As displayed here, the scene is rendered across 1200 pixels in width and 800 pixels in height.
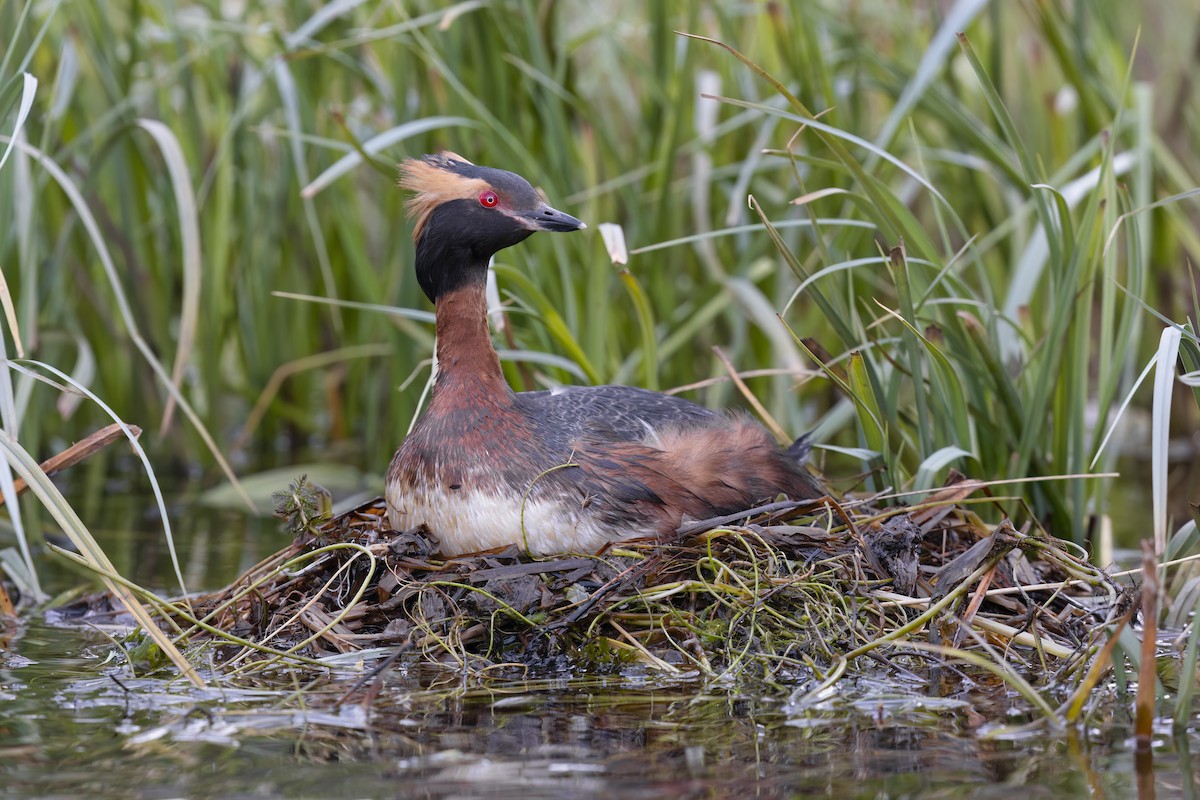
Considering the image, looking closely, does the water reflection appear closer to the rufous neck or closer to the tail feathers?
the rufous neck

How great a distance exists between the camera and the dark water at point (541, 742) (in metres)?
3.21

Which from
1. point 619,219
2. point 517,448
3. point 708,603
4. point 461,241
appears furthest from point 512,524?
point 619,219

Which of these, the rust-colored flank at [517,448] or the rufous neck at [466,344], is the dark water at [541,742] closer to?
the rust-colored flank at [517,448]

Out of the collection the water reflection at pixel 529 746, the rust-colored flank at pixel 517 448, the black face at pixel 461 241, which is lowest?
the water reflection at pixel 529 746

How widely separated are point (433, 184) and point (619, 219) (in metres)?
2.47

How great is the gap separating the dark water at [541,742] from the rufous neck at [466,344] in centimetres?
111

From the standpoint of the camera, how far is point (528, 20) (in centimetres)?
642

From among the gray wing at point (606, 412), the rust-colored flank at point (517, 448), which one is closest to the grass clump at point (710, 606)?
the rust-colored flank at point (517, 448)

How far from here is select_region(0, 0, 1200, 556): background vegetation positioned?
17.3ft

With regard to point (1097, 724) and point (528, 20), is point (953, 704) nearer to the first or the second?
point (1097, 724)

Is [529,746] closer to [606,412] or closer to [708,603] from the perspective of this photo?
[708,603]

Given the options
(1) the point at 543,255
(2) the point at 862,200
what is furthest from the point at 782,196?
(2) the point at 862,200

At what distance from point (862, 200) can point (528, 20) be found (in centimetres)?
207

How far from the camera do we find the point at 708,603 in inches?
175
